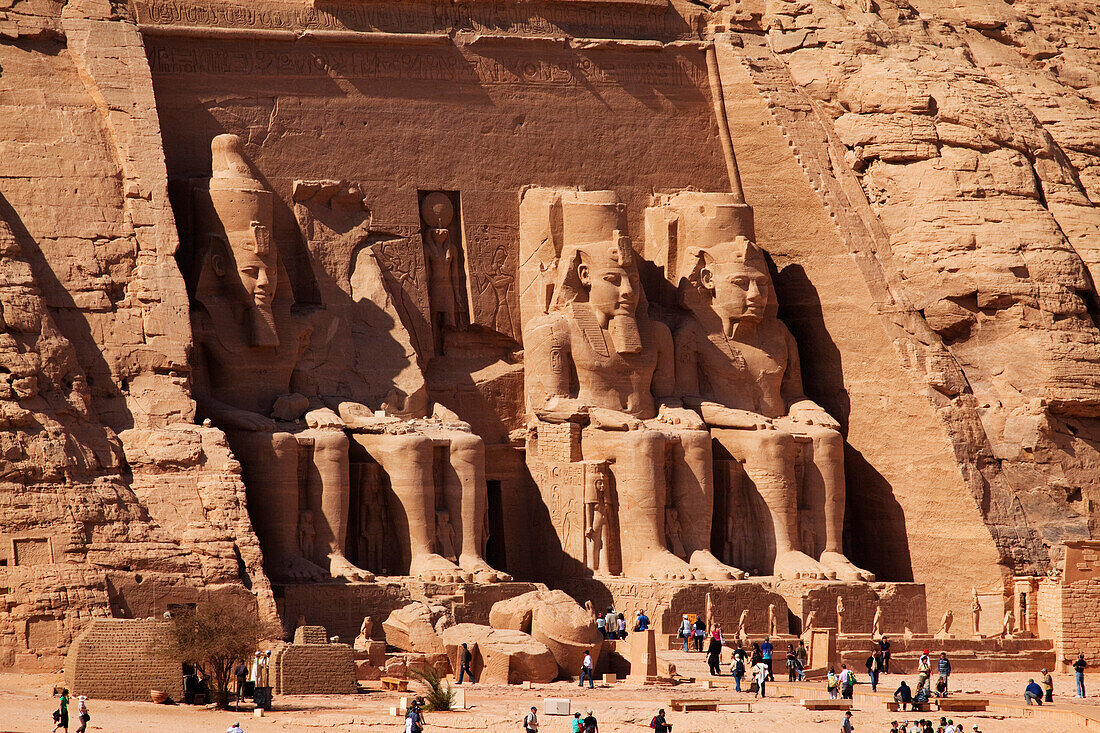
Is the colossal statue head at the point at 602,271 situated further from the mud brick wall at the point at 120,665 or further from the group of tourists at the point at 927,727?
the mud brick wall at the point at 120,665

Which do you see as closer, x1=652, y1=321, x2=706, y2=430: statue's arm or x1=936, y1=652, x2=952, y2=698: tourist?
x1=936, y1=652, x2=952, y2=698: tourist

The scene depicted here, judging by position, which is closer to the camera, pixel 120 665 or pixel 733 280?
pixel 120 665

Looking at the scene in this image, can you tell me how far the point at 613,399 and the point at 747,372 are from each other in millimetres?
1915

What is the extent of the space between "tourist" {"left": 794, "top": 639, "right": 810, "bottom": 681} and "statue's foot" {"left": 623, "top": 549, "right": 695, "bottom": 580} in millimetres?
1653

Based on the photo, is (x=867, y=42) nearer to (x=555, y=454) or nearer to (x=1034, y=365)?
(x=1034, y=365)

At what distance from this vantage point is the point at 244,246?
2914cm

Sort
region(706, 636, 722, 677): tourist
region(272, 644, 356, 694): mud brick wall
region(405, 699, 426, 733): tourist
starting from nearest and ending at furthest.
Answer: region(405, 699, 426, 733): tourist
region(272, 644, 356, 694): mud brick wall
region(706, 636, 722, 677): tourist

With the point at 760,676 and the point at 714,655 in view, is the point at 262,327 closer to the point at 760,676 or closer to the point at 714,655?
the point at 714,655

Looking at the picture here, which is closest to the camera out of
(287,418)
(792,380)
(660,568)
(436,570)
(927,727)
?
(927,727)

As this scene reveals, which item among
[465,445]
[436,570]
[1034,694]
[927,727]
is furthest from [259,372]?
[927,727]

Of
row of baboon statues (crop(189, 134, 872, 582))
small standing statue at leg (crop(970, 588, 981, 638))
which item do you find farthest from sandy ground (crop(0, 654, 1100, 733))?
small standing statue at leg (crop(970, 588, 981, 638))

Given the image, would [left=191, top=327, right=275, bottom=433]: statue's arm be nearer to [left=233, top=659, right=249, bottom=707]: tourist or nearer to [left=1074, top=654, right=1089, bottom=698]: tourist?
[left=233, top=659, right=249, bottom=707]: tourist

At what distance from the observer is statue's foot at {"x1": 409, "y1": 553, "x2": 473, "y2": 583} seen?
28141mm

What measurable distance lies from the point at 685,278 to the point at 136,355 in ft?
25.2
